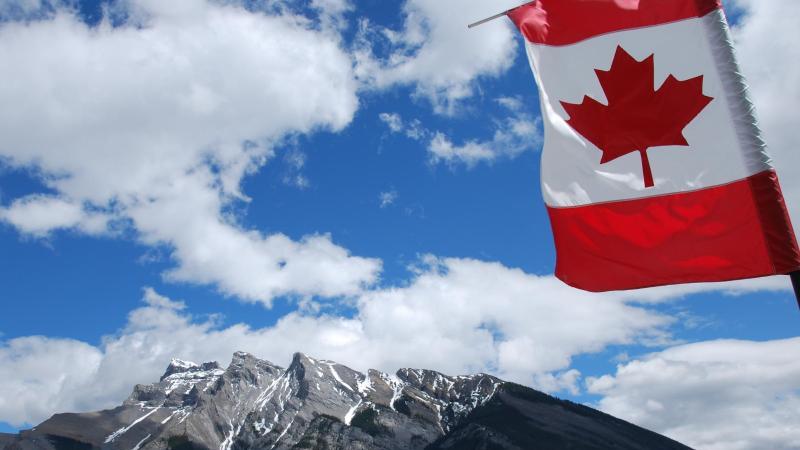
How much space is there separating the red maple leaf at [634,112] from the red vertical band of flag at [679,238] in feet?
2.93

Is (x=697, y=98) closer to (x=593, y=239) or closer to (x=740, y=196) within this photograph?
(x=740, y=196)

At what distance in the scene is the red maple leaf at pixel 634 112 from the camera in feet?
46.2

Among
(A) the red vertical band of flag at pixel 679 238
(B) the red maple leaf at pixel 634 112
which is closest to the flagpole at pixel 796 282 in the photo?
(A) the red vertical band of flag at pixel 679 238

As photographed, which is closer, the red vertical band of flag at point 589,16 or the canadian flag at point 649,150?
the canadian flag at point 649,150

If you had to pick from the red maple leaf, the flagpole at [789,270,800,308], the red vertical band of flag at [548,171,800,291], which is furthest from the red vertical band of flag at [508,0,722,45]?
the flagpole at [789,270,800,308]

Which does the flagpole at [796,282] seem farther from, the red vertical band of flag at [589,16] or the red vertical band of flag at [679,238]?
the red vertical band of flag at [589,16]

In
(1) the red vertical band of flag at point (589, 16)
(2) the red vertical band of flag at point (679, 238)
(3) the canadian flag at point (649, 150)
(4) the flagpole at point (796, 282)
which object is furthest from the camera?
(1) the red vertical band of flag at point (589, 16)

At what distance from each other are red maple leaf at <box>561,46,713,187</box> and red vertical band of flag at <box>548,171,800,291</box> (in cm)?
89

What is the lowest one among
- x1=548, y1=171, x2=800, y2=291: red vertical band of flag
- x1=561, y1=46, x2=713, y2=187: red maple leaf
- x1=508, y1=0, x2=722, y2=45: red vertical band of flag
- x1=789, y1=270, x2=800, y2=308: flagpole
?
x1=789, y1=270, x2=800, y2=308: flagpole

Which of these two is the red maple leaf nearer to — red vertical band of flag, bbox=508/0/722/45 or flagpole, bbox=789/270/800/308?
red vertical band of flag, bbox=508/0/722/45

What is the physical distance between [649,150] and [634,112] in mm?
869

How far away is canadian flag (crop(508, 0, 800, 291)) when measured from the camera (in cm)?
1295

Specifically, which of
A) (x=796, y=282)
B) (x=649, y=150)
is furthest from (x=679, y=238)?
(x=796, y=282)

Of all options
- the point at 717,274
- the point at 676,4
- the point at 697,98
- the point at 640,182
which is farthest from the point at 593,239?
the point at 676,4
